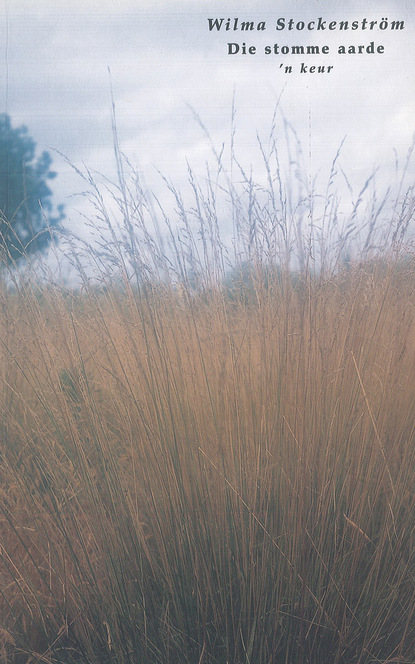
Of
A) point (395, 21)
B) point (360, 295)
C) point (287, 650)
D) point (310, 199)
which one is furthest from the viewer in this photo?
point (395, 21)

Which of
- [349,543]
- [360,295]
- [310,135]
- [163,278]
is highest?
[310,135]

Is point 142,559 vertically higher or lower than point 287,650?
higher

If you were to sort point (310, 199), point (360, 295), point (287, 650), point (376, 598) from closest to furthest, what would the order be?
point (287, 650)
point (376, 598)
point (360, 295)
point (310, 199)

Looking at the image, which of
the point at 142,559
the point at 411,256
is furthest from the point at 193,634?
the point at 411,256

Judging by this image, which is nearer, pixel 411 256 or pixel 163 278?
pixel 163 278

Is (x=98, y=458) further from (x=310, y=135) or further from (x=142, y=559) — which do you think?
(x=310, y=135)

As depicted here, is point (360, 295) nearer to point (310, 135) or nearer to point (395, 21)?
point (310, 135)

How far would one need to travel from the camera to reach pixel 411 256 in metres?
2.02

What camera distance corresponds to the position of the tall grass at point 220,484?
137 centimetres

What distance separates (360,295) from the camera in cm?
160

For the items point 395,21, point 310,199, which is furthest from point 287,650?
point 395,21

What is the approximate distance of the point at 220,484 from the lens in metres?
1.39

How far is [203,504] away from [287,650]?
1.23 feet

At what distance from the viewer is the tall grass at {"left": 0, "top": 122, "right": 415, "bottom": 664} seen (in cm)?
137
